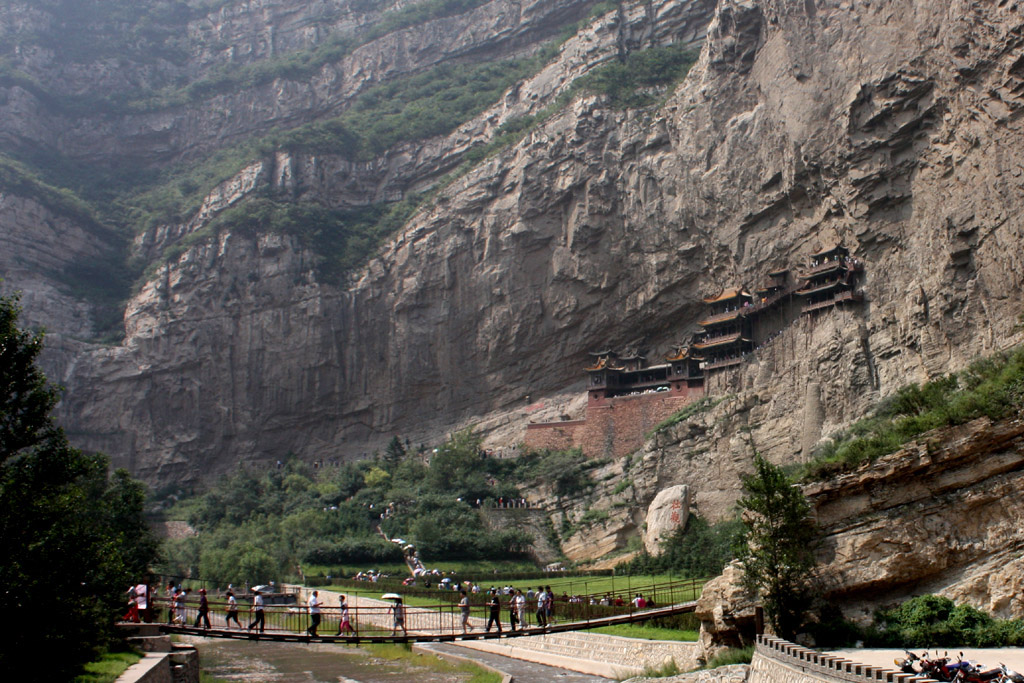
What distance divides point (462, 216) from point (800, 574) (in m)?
37.3

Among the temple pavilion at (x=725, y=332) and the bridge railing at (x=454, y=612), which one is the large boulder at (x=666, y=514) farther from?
the temple pavilion at (x=725, y=332)

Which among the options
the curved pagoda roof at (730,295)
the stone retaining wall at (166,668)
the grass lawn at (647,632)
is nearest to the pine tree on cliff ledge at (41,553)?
the stone retaining wall at (166,668)

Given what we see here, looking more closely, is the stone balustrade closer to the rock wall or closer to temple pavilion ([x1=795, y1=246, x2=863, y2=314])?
the rock wall

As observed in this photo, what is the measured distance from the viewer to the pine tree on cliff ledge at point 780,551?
49.7ft

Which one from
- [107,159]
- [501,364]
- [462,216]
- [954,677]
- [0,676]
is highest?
[107,159]

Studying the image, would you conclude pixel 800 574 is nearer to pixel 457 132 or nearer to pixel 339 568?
pixel 339 568

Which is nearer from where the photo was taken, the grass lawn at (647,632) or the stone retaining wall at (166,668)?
the stone retaining wall at (166,668)

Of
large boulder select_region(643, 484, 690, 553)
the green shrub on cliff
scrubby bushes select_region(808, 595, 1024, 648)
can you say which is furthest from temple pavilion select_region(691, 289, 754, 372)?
the green shrub on cliff

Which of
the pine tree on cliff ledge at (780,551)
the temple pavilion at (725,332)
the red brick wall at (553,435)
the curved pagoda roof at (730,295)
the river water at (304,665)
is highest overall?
the curved pagoda roof at (730,295)

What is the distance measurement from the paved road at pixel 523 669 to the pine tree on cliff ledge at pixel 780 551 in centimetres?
445

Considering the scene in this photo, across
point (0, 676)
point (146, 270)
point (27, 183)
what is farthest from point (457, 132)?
point (0, 676)

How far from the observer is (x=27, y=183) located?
5619cm

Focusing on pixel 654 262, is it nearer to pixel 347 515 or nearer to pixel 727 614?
pixel 347 515

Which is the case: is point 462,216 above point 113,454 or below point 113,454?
above
